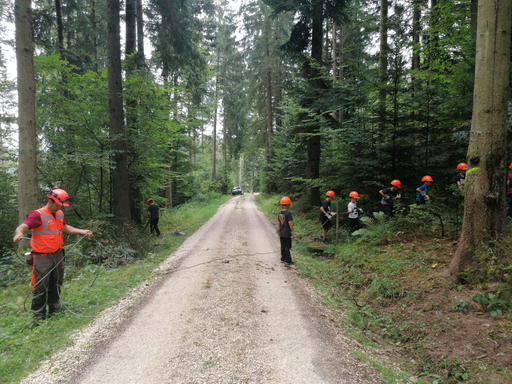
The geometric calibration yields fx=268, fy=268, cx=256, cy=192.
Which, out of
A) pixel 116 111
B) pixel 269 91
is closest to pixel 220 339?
pixel 116 111

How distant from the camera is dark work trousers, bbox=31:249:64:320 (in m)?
4.24

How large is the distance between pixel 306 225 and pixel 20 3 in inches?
449

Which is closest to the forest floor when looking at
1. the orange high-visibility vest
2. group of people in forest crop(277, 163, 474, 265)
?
group of people in forest crop(277, 163, 474, 265)

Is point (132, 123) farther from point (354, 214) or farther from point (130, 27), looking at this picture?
point (354, 214)

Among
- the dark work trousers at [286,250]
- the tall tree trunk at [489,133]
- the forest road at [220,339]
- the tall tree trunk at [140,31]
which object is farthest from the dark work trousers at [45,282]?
the tall tree trunk at [140,31]

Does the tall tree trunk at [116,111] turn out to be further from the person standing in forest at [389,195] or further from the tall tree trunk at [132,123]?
the person standing in forest at [389,195]

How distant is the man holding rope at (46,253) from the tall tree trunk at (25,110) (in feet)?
11.0

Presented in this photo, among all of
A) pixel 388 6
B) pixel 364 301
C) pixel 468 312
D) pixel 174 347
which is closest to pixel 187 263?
pixel 174 347

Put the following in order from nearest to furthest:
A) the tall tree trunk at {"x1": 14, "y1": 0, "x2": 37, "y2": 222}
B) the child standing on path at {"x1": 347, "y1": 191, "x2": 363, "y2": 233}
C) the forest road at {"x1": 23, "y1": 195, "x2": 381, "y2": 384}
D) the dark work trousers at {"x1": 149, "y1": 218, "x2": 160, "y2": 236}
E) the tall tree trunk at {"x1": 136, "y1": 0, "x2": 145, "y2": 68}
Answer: the forest road at {"x1": 23, "y1": 195, "x2": 381, "y2": 384} < the tall tree trunk at {"x1": 14, "y1": 0, "x2": 37, "y2": 222} < the child standing on path at {"x1": 347, "y1": 191, "x2": 363, "y2": 233} < the dark work trousers at {"x1": 149, "y1": 218, "x2": 160, "y2": 236} < the tall tree trunk at {"x1": 136, "y1": 0, "x2": 145, "y2": 68}

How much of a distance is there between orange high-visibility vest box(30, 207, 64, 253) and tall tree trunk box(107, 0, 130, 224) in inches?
185

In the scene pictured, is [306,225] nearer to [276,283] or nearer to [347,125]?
[347,125]

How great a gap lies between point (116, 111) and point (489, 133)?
9.68 meters

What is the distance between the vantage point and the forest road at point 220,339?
2.92 metres

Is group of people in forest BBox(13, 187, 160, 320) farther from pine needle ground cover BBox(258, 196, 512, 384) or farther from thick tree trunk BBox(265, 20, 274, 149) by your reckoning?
thick tree trunk BBox(265, 20, 274, 149)
